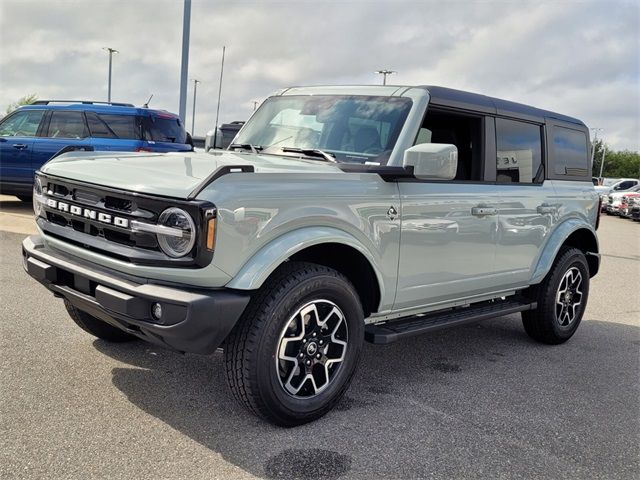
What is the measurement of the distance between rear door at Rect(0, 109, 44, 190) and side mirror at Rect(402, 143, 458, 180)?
9.55 metres

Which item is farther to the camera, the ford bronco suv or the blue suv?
the blue suv

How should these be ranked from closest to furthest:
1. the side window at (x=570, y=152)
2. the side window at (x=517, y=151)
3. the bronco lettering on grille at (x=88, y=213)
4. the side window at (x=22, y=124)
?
the bronco lettering on grille at (x=88, y=213) → the side window at (x=517, y=151) → the side window at (x=570, y=152) → the side window at (x=22, y=124)

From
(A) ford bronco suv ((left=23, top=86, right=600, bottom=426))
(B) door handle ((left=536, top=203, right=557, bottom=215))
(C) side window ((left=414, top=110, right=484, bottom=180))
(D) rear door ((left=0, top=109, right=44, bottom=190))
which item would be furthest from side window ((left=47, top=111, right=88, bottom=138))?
(B) door handle ((left=536, top=203, right=557, bottom=215))

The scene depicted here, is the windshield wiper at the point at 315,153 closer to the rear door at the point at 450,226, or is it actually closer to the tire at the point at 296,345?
the rear door at the point at 450,226

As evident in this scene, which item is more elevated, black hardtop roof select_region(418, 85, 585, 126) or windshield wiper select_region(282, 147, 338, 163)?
black hardtop roof select_region(418, 85, 585, 126)

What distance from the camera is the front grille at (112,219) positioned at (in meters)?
2.89

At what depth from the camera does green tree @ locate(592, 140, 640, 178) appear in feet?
295

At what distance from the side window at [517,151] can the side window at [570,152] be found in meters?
0.31

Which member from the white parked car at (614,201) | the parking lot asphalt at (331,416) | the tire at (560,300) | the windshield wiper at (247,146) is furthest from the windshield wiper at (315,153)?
the white parked car at (614,201)

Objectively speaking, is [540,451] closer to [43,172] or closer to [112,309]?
[112,309]

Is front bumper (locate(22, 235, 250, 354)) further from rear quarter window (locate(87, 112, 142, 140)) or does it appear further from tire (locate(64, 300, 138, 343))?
rear quarter window (locate(87, 112, 142, 140))

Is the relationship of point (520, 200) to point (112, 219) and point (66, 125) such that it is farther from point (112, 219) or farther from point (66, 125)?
point (66, 125)

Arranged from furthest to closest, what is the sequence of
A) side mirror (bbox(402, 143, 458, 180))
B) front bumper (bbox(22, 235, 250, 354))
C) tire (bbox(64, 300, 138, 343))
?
tire (bbox(64, 300, 138, 343))
side mirror (bbox(402, 143, 458, 180))
front bumper (bbox(22, 235, 250, 354))

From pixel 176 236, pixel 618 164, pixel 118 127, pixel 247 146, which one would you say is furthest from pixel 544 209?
pixel 618 164
